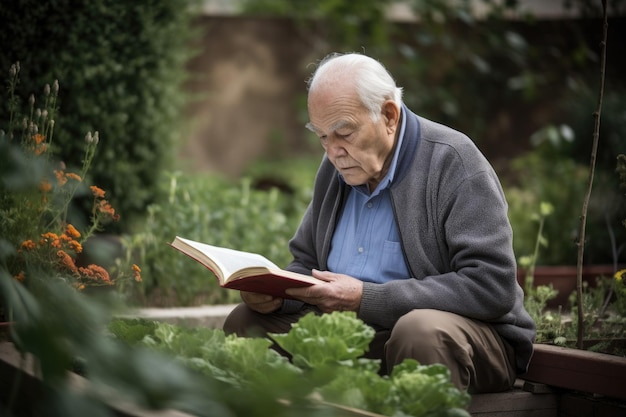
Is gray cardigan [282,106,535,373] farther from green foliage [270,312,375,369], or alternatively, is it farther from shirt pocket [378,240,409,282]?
green foliage [270,312,375,369]

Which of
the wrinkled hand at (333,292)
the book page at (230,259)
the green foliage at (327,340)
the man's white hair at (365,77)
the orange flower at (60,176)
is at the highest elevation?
the man's white hair at (365,77)

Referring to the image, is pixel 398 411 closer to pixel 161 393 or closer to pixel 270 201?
pixel 161 393

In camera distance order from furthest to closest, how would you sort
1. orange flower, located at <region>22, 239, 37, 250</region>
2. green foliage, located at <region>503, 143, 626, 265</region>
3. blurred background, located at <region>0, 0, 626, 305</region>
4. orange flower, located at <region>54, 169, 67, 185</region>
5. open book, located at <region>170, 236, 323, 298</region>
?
green foliage, located at <region>503, 143, 626, 265</region>
blurred background, located at <region>0, 0, 626, 305</region>
orange flower, located at <region>54, 169, 67, 185</region>
orange flower, located at <region>22, 239, 37, 250</region>
open book, located at <region>170, 236, 323, 298</region>

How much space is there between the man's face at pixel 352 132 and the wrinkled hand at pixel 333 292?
0.44m

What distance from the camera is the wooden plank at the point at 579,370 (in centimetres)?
263

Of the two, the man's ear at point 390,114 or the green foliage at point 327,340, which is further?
the man's ear at point 390,114

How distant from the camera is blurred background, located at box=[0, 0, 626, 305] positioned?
500 cm

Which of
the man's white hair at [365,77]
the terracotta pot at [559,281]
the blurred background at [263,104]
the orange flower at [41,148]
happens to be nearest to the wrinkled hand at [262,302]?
the blurred background at [263,104]

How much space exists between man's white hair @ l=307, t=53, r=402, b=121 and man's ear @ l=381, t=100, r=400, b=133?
2cm

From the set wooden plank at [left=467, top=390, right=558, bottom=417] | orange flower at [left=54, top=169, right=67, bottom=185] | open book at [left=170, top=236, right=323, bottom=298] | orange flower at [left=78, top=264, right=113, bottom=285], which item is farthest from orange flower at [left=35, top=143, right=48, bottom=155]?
wooden plank at [left=467, top=390, right=558, bottom=417]

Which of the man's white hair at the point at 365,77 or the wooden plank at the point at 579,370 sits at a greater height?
the man's white hair at the point at 365,77

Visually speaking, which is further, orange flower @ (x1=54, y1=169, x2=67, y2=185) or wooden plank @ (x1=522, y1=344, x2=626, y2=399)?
orange flower @ (x1=54, y1=169, x2=67, y2=185)

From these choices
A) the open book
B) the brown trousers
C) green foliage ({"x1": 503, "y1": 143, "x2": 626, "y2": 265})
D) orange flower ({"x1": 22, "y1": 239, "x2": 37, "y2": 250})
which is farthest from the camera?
green foliage ({"x1": 503, "y1": 143, "x2": 626, "y2": 265})

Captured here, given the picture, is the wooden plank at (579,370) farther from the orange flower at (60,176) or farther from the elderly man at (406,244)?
the orange flower at (60,176)
